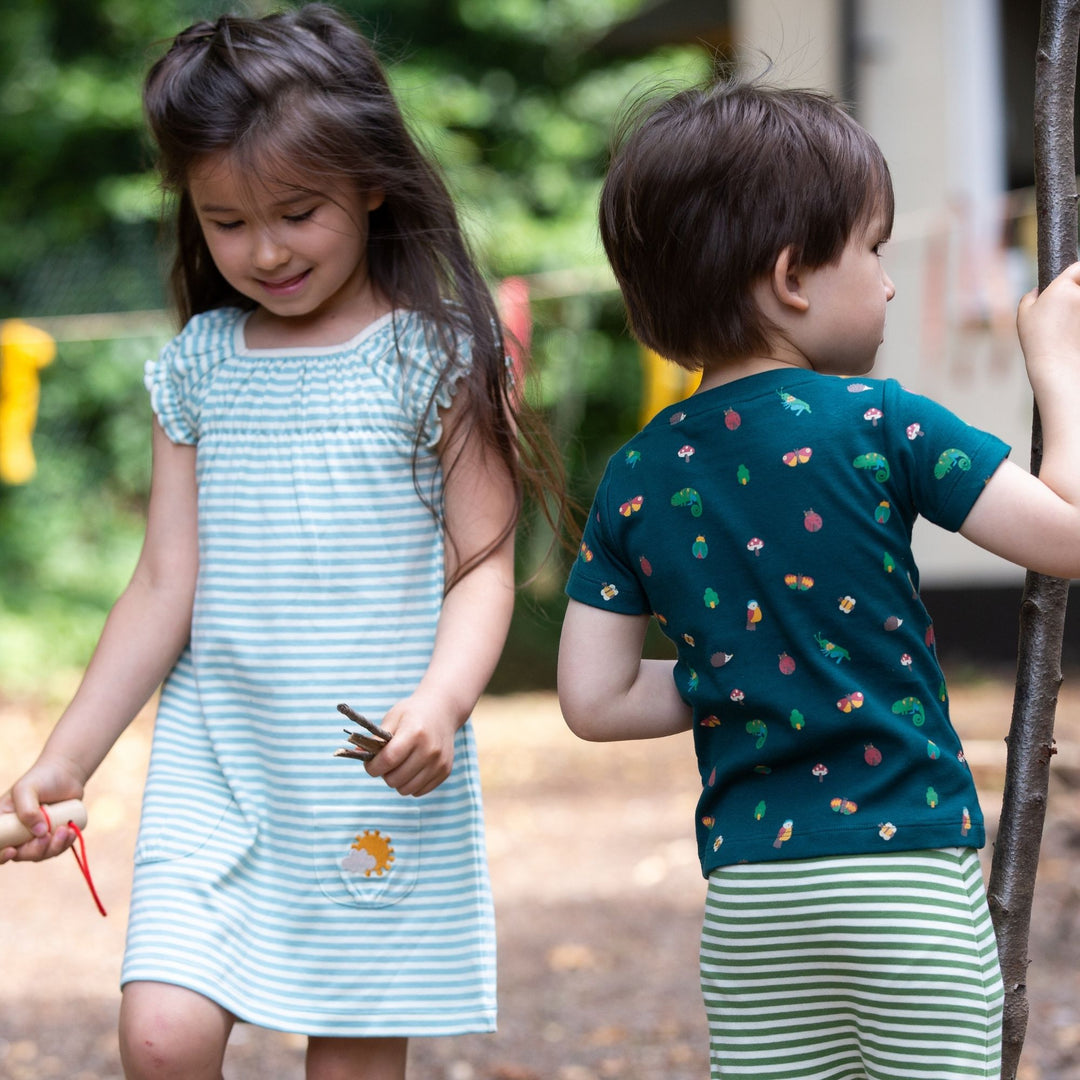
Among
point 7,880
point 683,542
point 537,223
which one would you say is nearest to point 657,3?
point 537,223

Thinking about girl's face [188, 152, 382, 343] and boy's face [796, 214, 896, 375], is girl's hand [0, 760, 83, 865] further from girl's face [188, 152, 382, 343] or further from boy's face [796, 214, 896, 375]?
boy's face [796, 214, 896, 375]

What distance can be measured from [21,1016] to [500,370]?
9.10 ft

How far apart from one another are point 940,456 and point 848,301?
0.20 m

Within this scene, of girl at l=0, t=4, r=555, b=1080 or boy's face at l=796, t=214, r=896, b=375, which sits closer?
boy's face at l=796, t=214, r=896, b=375

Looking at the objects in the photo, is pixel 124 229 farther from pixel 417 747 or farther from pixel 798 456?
pixel 798 456

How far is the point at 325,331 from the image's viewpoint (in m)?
2.14

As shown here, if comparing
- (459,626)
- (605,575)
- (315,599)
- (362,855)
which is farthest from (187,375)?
(605,575)

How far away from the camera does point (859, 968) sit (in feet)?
4.86

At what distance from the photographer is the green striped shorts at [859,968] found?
57.4 inches

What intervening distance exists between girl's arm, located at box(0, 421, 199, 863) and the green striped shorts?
3.04 ft

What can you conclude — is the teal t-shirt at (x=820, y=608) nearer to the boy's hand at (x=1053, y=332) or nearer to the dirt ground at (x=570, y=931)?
the boy's hand at (x=1053, y=332)

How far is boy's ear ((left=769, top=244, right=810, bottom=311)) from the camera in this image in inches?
59.6

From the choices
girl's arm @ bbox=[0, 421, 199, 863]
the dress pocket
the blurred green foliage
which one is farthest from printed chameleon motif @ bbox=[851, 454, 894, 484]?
the blurred green foliage

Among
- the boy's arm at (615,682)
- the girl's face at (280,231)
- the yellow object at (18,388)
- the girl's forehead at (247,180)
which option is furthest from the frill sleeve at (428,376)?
the yellow object at (18,388)
